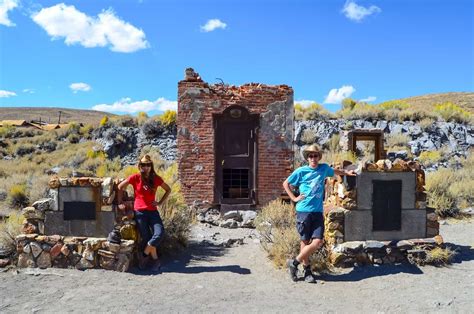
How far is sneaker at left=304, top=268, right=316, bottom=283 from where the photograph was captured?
230 inches

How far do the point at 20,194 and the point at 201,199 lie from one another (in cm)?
669

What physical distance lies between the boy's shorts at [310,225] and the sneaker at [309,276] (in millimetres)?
457

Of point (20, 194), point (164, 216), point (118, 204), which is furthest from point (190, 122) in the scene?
point (20, 194)

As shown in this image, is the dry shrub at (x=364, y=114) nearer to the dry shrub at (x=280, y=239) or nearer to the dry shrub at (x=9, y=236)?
the dry shrub at (x=280, y=239)

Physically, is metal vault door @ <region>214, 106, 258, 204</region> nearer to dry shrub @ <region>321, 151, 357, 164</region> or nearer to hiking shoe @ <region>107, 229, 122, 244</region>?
dry shrub @ <region>321, 151, 357, 164</region>

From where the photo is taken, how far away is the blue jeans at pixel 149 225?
633cm

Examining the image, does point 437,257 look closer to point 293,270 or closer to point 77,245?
point 293,270

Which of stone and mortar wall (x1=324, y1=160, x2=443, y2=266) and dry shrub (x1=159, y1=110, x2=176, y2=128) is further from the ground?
dry shrub (x1=159, y1=110, x2=176, y2=128)

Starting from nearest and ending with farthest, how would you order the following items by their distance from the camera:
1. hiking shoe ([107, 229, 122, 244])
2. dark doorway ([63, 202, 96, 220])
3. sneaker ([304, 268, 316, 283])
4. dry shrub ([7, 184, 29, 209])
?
sneaker ([304, 268, 316, 283]) → hiking shoe ([107, 229, 122, 244]) → dark doorway ([63, 202, 96, 220]) → dry shrub ([7, 184, 29, 209])

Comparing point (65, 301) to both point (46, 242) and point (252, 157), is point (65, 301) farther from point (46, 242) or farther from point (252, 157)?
point (252, 157)

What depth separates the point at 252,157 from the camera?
11.4 m

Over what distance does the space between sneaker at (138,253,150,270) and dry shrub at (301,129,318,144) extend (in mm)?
14435

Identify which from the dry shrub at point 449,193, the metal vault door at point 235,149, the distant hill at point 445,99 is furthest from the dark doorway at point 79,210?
the distant hill at point 445,99

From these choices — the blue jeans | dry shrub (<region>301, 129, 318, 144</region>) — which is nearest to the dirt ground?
the blue jeans
